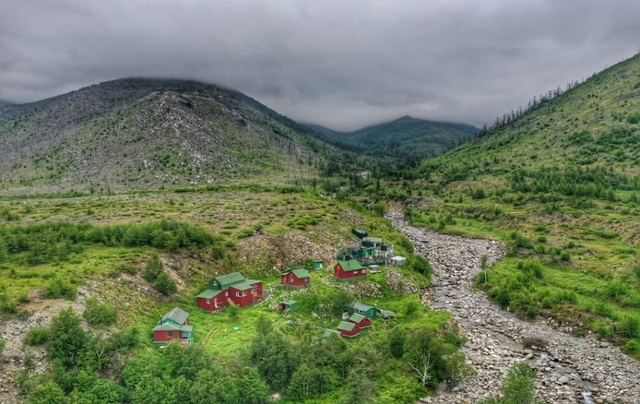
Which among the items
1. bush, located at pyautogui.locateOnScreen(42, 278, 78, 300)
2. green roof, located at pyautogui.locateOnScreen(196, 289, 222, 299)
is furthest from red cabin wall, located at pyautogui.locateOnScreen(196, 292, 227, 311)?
bush, located at pyautogui.locateOnScreen(42, 278, 78, 300)

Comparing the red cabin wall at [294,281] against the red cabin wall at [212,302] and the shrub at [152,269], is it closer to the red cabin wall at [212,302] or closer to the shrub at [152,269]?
the red cabin wall at [212,302]

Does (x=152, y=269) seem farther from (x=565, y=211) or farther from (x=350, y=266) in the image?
(x=565, y=211)

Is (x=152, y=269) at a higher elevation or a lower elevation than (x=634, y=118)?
lower

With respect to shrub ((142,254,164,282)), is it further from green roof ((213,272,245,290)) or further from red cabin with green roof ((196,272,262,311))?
green roof ((213,272,245,290))

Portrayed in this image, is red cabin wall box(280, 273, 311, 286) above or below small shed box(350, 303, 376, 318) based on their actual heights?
above

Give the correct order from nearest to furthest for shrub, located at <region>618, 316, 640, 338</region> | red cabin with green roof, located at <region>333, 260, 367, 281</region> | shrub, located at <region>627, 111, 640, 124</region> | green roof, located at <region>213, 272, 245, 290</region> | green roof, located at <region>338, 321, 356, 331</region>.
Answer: green roof, located at <region>338, 321, 356, 331</region> < shrub, located at <region>618, 316, 640, 338</region> < green roof, located at <region>213, 272, 245, 290</region> < red cabin with green roof, located at <region>333, 260, 367, 281</region> < shrub, located at <region>627, 111, 640, 124</region>

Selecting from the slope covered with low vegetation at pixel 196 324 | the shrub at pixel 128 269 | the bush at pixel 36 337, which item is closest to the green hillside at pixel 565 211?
the slope covered with low vegetation at pixel 196 324

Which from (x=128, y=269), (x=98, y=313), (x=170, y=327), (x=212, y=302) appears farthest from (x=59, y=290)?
(x=212, y=302)
